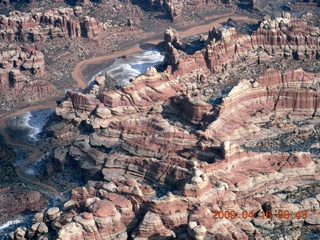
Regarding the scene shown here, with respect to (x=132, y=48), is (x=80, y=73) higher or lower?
lower

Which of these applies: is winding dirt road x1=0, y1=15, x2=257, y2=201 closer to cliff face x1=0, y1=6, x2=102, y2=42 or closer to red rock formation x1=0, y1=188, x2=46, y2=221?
red rock formation x1=0, y1=188, x2=46, y2=221

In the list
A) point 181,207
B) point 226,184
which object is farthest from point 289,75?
point 181,207

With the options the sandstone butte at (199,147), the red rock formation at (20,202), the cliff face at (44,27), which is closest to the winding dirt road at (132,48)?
the cliff face at (44,27)
